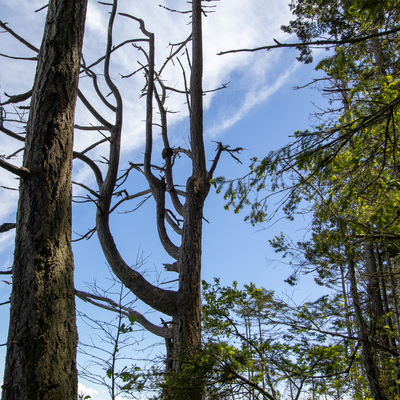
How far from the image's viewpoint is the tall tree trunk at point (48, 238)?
92.0 inches

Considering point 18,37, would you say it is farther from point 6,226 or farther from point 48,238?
point 48,238

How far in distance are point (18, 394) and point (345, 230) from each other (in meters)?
3.58

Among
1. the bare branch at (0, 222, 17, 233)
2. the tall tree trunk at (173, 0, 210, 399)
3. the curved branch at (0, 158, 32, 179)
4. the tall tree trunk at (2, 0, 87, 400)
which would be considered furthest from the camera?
the tall tree trunk at (173, 0, 210, 399)

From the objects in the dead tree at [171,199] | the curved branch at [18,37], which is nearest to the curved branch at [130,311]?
Answer: the dead tree at [171,199]

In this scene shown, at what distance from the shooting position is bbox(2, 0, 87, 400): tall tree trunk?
234 centimetres

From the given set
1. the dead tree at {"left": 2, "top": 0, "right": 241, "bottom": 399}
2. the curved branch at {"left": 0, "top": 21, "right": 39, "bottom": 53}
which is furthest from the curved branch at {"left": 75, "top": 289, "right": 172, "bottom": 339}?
the curved branch at {"left": 0, "top": 21, "right": 39, "bottom": 53}

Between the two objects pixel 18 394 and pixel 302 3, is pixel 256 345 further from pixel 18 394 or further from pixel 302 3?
pixel 302 3

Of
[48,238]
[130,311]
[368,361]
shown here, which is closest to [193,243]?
[130,311]

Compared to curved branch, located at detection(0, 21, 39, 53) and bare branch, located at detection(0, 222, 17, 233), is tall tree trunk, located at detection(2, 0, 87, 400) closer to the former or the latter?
bare branch, located at detection(0, 222, 17, 233)

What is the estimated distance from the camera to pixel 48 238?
2.67 meters

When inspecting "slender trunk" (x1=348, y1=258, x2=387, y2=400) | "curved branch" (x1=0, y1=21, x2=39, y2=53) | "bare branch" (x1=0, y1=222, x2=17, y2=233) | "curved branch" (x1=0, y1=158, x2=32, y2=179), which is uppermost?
"curved branch" (x1=0, y1=21, x2=39, y2=53)

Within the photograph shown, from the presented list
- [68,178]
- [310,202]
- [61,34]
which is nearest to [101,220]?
[68,178]

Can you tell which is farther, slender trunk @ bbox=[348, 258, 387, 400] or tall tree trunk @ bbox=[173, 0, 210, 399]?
tall tree trunk @ bbox=[173, 0, 210, 399]

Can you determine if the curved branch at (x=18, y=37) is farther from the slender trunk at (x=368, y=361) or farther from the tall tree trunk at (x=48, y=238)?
the slender trunk at (x=368, y=361)
